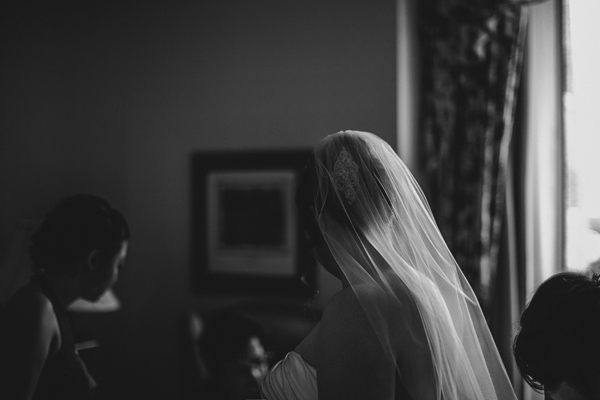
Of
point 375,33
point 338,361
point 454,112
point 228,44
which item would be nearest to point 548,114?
point 454,112

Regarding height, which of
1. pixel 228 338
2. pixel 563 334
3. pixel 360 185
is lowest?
pixel 228 338

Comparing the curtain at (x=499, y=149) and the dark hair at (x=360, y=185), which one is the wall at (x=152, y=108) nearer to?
the curtain at (x=499, y=149)

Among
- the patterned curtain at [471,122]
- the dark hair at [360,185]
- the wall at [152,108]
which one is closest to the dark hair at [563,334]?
the dark hair at [360,185]

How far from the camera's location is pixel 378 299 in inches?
52.6

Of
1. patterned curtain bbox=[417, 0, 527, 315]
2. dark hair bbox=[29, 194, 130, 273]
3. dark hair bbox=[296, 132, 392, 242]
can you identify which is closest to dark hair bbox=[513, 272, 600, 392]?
dark hair bbox=[296, 132, 392, 242]

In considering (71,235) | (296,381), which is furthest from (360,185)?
(71,235)

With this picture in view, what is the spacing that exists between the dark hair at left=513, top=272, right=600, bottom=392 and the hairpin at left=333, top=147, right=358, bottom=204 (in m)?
0.48

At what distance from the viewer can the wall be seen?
137 inches

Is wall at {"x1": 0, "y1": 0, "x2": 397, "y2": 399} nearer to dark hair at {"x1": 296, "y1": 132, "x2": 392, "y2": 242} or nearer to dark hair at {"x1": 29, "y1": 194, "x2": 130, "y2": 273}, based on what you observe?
dark hair at {"x1": 29, "y1": 194, "x2": 130, "y2": 273}

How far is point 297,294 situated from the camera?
3.45m

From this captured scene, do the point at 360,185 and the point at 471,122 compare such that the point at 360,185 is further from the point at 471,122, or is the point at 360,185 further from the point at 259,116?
the point at 259,116

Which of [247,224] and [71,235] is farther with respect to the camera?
[247,224]

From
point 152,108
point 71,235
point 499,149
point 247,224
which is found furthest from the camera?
point 152,108

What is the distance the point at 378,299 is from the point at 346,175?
305 mm
